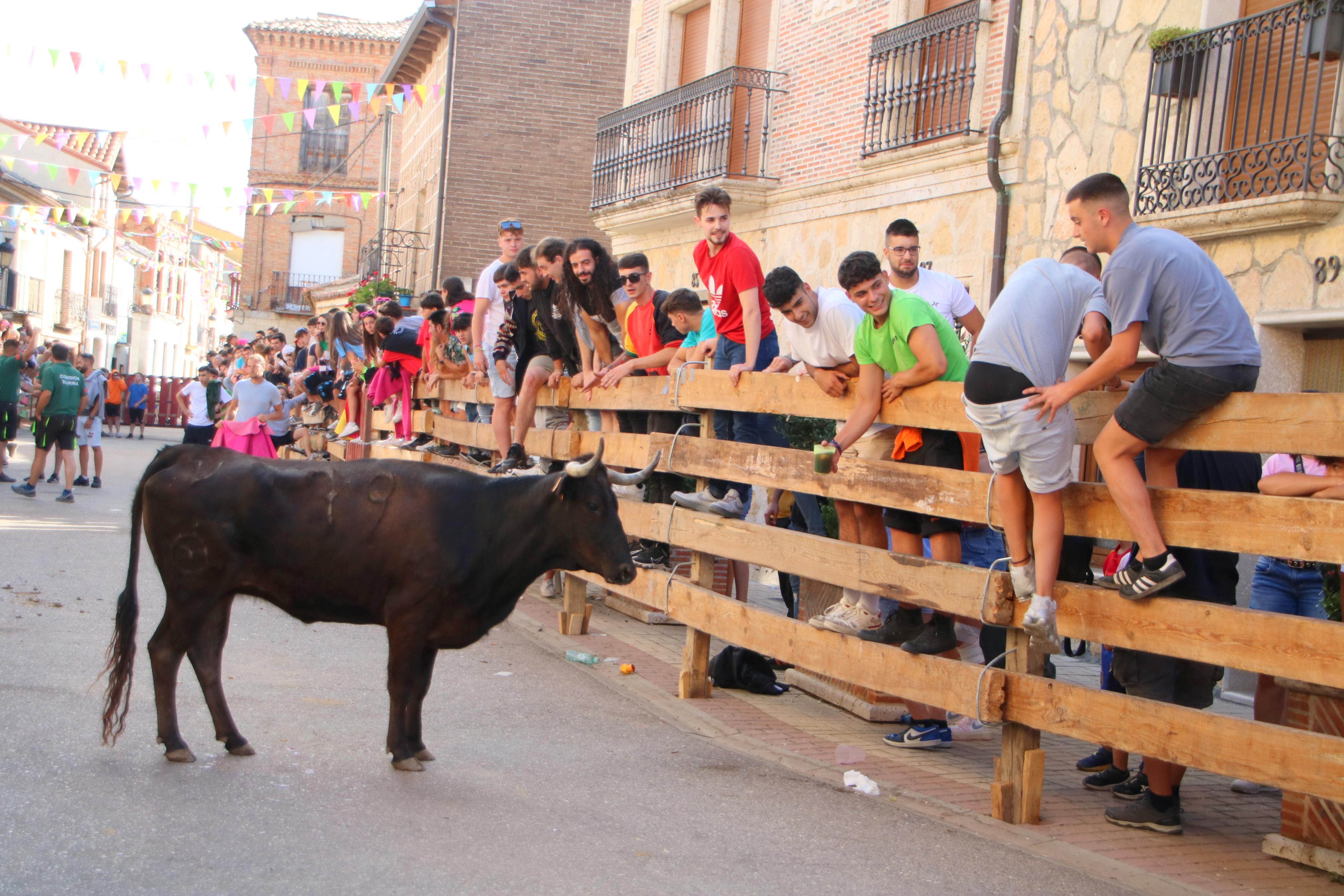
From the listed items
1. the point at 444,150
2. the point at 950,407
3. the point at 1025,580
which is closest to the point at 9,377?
the point at 444,150

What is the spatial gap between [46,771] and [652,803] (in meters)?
2.38

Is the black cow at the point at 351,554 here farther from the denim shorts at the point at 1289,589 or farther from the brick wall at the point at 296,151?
the brick wall at the point at 296,151

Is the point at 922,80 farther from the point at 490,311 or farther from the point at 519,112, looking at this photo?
the point at 519,112

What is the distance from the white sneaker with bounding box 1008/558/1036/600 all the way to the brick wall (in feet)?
147

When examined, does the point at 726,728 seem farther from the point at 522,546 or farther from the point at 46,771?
the point at 46,771

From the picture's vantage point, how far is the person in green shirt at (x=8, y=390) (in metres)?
17.0

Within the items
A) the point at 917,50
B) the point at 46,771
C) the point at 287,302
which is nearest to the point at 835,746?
the point at 46,771

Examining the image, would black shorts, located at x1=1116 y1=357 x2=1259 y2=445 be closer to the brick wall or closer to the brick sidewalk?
the brick sidewalk

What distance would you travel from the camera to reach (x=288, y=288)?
164 ft

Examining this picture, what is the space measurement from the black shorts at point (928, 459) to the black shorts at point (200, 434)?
1426cm

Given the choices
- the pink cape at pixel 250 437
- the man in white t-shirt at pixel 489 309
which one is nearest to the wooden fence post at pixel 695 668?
the man in white t-shirt at pixel 489 309

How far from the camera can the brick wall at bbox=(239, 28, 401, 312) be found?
48.4 metres

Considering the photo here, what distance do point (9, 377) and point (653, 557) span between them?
1257 centimetres

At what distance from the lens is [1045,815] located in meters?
5.36
